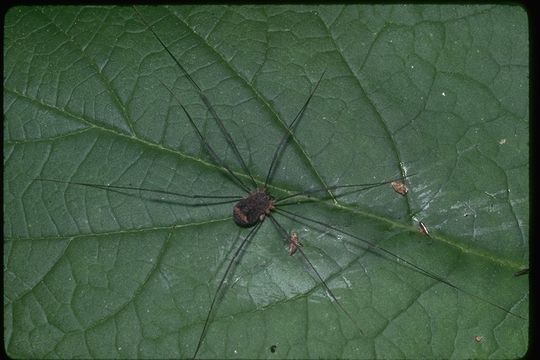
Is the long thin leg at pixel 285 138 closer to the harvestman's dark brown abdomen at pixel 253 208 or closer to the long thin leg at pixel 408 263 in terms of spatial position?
the harvestman's dark brown abdomen at pixel 253 208

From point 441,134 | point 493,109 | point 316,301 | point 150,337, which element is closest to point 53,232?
point 150,337

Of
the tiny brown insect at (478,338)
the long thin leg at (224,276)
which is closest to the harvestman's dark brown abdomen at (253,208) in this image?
the long thin leg at (224,276)

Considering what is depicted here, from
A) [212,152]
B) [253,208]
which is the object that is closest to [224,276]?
[253,208]

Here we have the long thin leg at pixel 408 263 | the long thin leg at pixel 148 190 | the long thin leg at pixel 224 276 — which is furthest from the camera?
the long thin leg at pixel 148 190

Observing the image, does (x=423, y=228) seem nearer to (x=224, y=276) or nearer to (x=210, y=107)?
(x=224, y=276)

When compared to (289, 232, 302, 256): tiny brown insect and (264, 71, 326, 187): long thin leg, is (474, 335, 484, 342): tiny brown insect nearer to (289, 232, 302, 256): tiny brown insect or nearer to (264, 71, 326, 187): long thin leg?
(289, 232, 302, 256): tiny brown insect

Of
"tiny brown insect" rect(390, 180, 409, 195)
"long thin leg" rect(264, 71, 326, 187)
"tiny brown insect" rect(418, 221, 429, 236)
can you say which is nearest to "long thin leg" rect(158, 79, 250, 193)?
"long thin leg" rect(264, 71, 326, 187)
